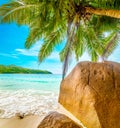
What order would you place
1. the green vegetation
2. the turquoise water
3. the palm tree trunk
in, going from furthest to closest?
the green vegetation, the turquoise water, the palm tree trunk

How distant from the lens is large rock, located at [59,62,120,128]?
463 cm

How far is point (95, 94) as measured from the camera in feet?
15.4

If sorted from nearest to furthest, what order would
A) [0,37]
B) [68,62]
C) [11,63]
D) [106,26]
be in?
1. [68,62]
2. [106,26]
3. [0,37]
4. [11,63]

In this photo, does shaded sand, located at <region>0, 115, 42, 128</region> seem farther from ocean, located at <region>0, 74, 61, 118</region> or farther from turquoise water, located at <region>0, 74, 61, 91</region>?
turquoise water, located at <region>0, 74, 61, 91</region>

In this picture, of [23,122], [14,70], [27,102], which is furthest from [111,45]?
[14,70]

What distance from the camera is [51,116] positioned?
4.22 meters

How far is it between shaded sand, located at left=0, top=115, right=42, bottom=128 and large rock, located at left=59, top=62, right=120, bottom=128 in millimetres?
1084

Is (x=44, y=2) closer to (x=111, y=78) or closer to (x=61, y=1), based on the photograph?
(x=61, y=1)

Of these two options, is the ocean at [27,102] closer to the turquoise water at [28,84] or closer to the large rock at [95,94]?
the large rock at [95,94]

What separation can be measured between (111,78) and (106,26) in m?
4.50

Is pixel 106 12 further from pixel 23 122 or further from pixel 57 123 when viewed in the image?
pixel 57 123

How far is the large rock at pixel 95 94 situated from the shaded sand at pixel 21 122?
1.08 meters

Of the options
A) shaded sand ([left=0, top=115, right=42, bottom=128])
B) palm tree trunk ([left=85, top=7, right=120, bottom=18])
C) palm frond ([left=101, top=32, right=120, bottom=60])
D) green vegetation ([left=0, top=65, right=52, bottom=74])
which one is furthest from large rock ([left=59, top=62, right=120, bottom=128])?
green vegetation ([left=0, top=65, right=52, bottom=74])

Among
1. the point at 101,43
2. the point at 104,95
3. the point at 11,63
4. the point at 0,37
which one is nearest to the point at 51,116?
the point at 104,95
